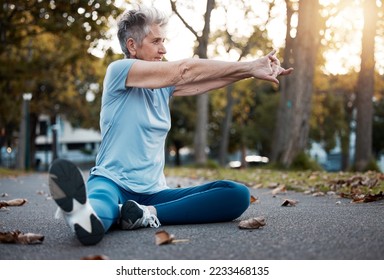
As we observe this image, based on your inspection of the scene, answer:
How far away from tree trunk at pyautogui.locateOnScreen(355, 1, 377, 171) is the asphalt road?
13.0 m

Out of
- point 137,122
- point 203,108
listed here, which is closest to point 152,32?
point 137,122

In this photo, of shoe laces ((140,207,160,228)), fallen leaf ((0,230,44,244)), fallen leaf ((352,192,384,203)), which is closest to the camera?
fallen leaf ((0,230,44,244))

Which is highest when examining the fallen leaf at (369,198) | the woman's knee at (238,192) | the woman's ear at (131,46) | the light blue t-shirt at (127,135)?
the woman's ear at (131,46)

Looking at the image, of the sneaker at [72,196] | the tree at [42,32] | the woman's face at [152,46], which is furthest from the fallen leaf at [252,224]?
the tree at [42,32]

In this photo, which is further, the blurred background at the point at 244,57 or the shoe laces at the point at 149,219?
the blurred background at the point at 244,57

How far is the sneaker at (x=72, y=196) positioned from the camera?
11.2ft

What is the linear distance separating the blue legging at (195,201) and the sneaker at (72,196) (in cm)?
69

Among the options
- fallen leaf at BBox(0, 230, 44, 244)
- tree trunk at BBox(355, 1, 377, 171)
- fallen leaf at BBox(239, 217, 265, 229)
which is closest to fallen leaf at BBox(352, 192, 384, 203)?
fallen leaf at BBox(239, 217, 265, 229)

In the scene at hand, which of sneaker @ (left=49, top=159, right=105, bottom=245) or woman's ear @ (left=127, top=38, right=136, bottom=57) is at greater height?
woman's ear @ (left=127, top=38, right=136, bottom=57)

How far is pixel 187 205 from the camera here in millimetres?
4461

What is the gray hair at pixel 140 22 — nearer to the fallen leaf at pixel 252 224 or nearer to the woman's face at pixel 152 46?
the woman's face at pixel 152 46

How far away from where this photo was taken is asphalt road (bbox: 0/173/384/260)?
3205 millimetres

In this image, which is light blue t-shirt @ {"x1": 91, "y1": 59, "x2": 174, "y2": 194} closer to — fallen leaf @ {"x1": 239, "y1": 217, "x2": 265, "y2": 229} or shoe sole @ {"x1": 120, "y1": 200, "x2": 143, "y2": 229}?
shoe sole @ {"x1": 120, "y1": 200, "x2": 143, "y2": 229}
